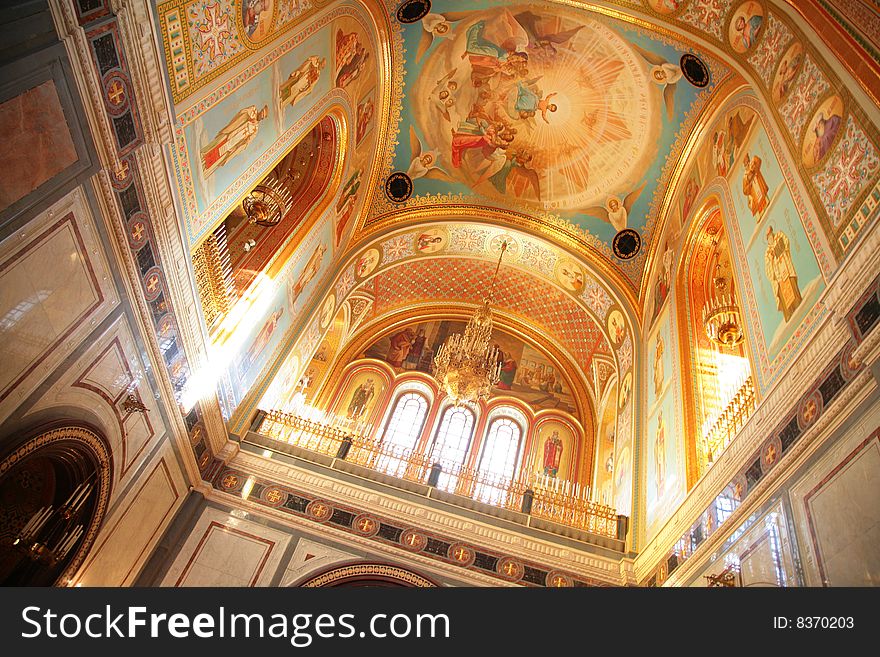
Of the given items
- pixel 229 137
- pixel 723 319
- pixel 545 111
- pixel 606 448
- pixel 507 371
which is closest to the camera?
pixel 229 137

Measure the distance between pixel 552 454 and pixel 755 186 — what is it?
8.20 metres

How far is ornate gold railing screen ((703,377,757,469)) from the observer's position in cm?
714

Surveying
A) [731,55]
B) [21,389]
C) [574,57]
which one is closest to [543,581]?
[21,389]

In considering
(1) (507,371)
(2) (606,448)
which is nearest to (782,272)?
(2) (606,448)

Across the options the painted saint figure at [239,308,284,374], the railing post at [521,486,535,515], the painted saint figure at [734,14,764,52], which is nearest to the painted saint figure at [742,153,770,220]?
the painted saint figure at [734,14,764,52]

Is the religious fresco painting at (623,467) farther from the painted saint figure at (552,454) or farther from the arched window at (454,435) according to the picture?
the arched window at (454,435)

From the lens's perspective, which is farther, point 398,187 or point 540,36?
point 398,187

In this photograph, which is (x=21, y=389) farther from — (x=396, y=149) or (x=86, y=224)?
(x=396, y=149)

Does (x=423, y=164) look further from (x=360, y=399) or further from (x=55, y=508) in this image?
(x=55, y=508)

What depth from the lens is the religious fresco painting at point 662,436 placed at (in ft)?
28.2

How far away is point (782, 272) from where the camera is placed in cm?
662

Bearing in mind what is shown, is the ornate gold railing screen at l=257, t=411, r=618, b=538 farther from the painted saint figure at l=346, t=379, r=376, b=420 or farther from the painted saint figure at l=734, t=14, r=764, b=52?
the painted saint figure at l=734, t=14, r=764, b=52

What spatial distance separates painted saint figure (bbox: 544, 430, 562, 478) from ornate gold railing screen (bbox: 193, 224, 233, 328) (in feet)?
28.1

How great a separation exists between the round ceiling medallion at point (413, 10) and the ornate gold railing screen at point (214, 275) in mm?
4985
